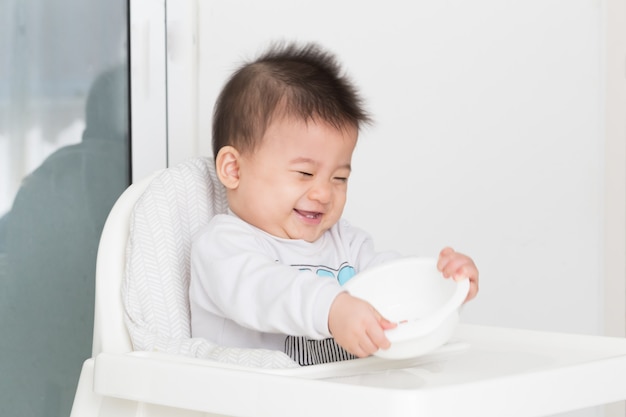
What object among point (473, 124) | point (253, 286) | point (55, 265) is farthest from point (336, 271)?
point (473, 124)

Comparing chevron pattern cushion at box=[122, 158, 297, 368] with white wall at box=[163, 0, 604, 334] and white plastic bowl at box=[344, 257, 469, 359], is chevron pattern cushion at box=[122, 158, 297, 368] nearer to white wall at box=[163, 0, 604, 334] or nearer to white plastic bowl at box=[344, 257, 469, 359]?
white plastic bowl at box=[344, 257, 469, 359]

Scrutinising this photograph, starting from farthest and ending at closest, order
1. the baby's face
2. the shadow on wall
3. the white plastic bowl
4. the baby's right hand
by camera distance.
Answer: the shadow on wall
the baby's face
the white plastic bowl
the baby's right hand

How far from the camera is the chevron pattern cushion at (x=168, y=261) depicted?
951mm

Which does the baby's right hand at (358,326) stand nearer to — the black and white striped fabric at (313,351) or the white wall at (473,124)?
the black and white striped fabric at (313,351)

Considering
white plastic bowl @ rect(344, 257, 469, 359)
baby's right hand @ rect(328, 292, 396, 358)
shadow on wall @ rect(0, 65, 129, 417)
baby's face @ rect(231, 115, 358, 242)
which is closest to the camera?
baby's right hand @ rect(328, 292, 396, 358)

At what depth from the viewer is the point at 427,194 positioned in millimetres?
1709

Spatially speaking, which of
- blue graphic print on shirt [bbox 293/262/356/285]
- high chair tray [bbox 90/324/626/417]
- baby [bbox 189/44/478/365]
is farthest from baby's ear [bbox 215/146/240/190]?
high chair tray [bbox 90/324/626/417]

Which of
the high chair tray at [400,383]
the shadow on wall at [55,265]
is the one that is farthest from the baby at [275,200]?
the shadow on wall at [55,265]

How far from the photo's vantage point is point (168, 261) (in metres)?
1.03

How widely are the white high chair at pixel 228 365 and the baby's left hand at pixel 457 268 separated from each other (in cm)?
7

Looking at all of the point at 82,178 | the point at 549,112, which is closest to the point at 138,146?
the point at 82,178

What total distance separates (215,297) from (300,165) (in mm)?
170

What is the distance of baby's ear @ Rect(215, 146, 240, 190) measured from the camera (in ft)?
3.50

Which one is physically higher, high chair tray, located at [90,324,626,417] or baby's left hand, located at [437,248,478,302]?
baby's left hand, located at [437,248,478,302]
